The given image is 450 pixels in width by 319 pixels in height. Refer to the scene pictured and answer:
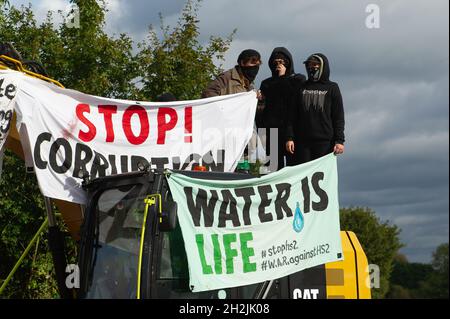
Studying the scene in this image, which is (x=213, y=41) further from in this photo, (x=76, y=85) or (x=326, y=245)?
(x=326, y=245)

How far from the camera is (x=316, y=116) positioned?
8531mm

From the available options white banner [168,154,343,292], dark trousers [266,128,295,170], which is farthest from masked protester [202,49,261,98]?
white banner [168,154,343,292]

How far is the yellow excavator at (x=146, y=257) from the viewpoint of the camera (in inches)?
259

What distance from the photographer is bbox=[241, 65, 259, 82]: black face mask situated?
9.19 metres

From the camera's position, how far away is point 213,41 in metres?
15.9

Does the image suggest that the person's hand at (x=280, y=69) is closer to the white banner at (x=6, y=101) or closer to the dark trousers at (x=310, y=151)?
the dark trousers at (x=310, y=151)

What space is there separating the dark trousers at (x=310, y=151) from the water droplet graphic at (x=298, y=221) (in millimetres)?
957

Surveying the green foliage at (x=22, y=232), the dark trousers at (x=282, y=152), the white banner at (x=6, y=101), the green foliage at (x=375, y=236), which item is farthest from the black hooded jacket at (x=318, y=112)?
the green foliage at (x=375, y=236)

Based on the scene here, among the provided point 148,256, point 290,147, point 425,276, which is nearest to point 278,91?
point 290,147

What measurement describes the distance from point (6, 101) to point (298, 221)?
116 inches

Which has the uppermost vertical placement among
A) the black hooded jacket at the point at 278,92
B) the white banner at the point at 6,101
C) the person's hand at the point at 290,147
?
the black hooded jacket at the point at 278,92

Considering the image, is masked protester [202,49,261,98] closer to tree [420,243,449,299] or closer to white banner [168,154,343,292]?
white banner [168,154,343,292]

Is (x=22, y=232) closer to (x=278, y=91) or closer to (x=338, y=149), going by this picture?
(x=278, y=91)

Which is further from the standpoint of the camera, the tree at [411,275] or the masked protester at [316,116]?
the tree at [411,275]
